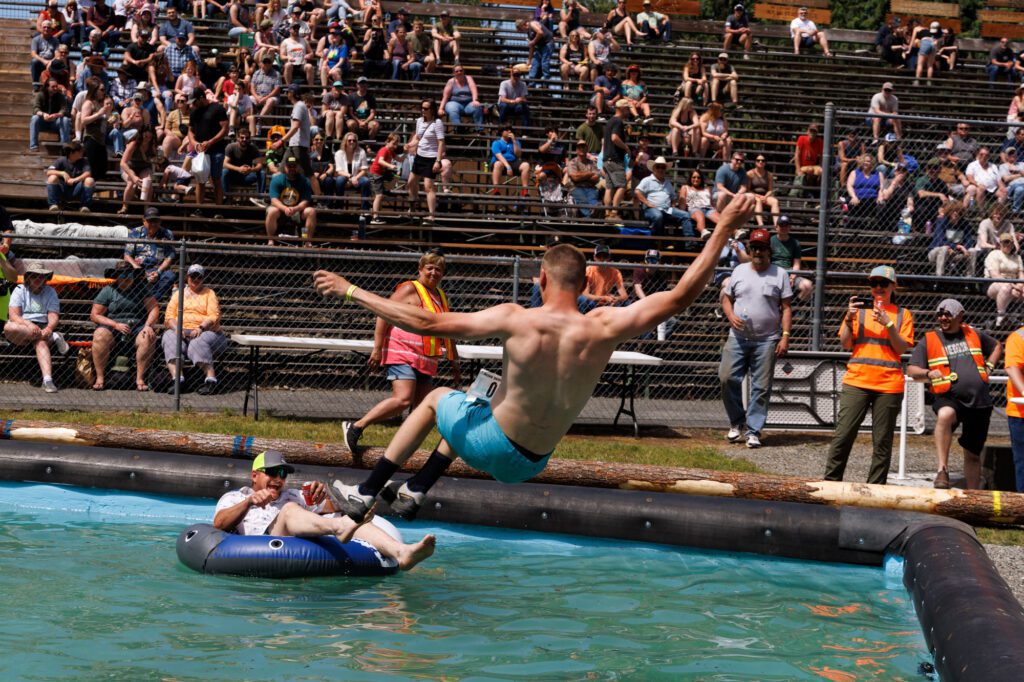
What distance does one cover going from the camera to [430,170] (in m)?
20.2

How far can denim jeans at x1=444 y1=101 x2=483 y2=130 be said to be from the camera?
22031 millimetres

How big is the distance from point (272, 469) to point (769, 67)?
18.9 m

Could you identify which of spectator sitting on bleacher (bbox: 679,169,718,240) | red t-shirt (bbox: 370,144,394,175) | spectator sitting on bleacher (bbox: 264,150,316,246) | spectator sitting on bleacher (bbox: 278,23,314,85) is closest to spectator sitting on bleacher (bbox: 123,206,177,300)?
spectator sitting on bleacher (bbox: 264,150,316,246)

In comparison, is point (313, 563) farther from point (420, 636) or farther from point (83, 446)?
point (83, 446)

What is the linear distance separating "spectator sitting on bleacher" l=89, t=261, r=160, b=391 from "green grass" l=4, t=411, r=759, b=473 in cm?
80

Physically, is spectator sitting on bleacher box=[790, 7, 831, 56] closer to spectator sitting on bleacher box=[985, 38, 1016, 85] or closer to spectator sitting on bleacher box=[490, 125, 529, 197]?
spectator sitting on bleacher box=[985, 38, 1016, 85]

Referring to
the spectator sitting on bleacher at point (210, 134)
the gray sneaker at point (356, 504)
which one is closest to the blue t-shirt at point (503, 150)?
the spectator sitting on bleacher at point (210, 134)

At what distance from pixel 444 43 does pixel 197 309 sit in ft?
33.7

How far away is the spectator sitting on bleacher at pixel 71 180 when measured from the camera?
60.6 feet

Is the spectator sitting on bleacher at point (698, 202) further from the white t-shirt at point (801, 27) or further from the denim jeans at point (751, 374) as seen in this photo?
the white t-shirt at point (801, 27)

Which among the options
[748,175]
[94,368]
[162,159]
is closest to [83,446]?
[94,368]

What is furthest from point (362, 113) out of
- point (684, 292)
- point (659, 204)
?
point (684, 292)

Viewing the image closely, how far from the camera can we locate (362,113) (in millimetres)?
21438

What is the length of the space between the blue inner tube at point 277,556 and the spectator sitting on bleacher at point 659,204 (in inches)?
402
